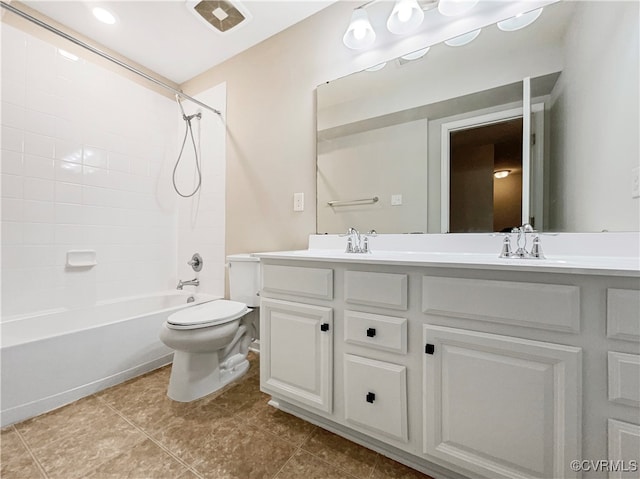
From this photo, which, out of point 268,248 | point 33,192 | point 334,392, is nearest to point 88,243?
point 33,192

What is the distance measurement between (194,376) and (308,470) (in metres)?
0.79

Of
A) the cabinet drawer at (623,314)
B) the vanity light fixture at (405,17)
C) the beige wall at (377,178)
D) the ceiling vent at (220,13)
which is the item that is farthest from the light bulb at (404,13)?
the cabinet drawer at (623,314)

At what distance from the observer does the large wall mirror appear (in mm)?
978

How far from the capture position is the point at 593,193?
1.01 metres

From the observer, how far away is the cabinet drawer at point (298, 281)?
109cm

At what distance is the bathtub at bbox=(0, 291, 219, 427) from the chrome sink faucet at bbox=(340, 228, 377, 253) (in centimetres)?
136

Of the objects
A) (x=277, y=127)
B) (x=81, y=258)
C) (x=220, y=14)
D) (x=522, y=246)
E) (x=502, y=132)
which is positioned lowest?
(x=81, y=258)

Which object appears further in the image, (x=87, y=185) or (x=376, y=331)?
(x=87, y=185)

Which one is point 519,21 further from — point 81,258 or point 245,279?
point 81,258

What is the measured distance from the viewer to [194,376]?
1.43 metres

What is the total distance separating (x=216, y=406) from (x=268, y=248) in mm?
999

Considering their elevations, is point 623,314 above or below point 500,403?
above

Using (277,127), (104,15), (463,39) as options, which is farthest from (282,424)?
(104,15)

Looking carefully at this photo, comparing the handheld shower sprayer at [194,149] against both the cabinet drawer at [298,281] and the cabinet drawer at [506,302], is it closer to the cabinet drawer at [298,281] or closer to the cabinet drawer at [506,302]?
the cabinet drawer at [298,281]
